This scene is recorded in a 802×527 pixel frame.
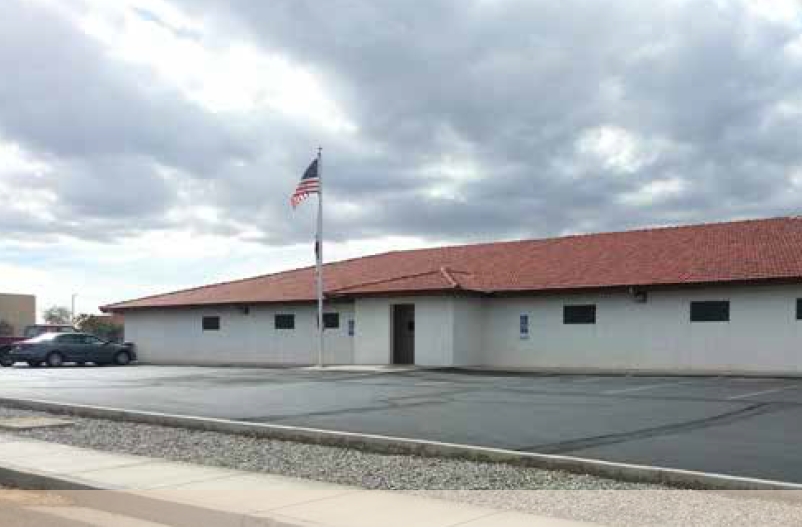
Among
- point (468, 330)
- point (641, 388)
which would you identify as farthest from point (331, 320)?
point (641, 388)

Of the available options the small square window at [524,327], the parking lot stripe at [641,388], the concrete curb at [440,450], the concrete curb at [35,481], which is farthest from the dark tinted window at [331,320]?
the concrete curb at [35,481]

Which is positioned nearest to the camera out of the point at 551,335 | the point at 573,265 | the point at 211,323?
the point at 551,335

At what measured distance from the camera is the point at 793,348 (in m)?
24.1

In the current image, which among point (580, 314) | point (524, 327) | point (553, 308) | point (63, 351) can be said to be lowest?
point (63, 351)

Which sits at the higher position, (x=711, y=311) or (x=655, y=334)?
(x=711, y=311)

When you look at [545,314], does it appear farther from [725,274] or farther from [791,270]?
[791,270]

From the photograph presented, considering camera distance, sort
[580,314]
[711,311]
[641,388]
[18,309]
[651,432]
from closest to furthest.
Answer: [651,432]
[641,388]
[711,311]
[580,314]
[18,309]

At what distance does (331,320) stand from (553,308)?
9.09 m

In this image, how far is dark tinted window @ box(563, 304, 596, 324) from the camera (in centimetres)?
2820

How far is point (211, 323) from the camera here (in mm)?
38562

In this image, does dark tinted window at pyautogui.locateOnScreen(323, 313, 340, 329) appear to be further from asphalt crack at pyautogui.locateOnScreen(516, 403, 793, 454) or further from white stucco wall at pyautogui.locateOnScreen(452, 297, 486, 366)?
asphalt crack at pyautogui.locateOnScreen(516, 403, 793, 454)

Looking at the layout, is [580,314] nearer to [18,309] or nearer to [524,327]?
[524,327]

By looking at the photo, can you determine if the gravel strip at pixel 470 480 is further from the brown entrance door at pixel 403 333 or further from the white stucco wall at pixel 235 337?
the white stucco wall at pixel 235 337

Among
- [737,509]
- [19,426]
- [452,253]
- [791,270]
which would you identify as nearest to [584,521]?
[737,509]
